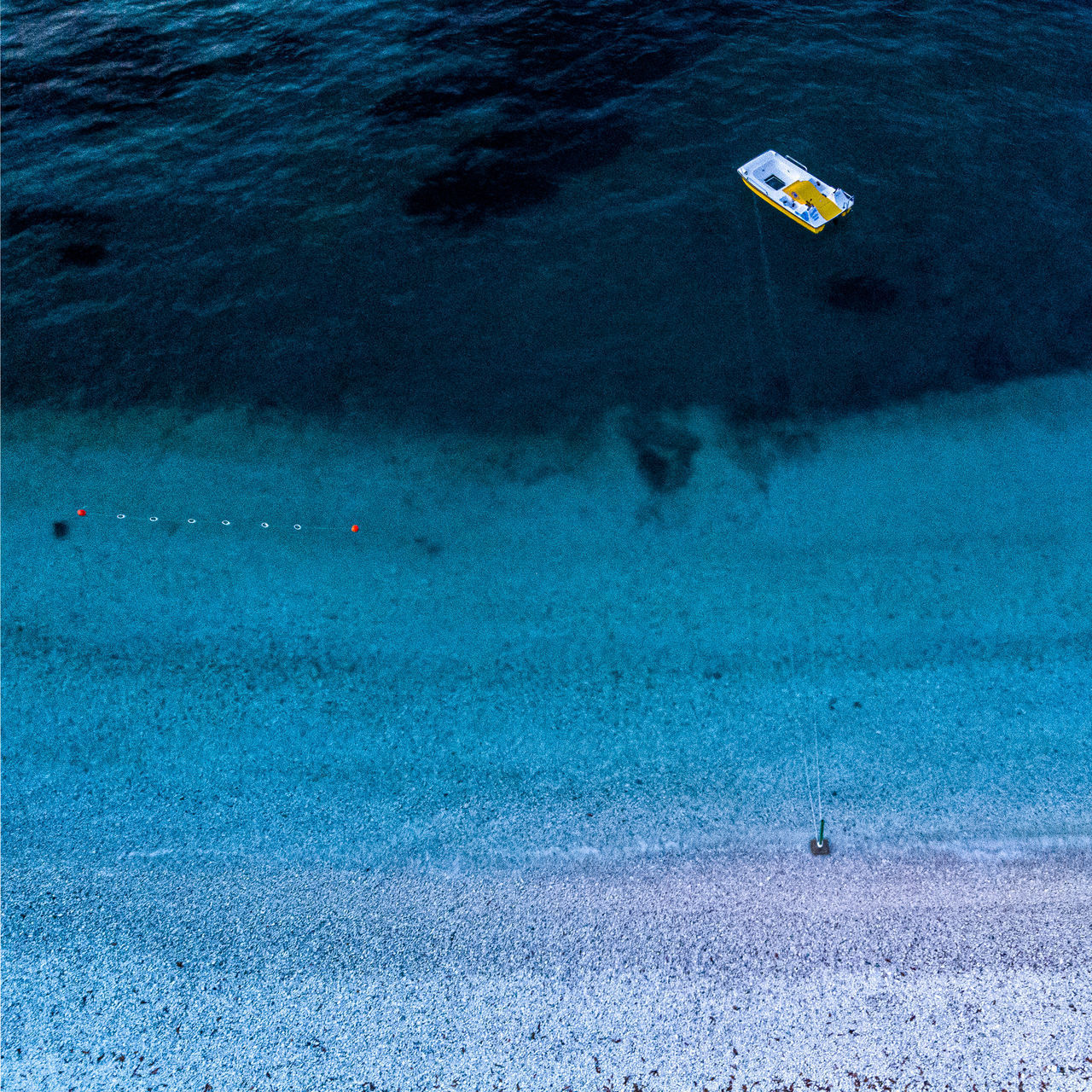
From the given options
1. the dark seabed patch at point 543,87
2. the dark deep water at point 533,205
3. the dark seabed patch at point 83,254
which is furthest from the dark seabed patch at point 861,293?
the dark seabed patch at point 83,254

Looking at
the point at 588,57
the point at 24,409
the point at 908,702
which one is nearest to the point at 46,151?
the point at 24,409

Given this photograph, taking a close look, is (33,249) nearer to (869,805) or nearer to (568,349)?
(568,349)

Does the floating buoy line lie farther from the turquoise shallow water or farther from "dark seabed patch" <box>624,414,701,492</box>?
"dark seabed patch" <box>624,414,701,492</box>

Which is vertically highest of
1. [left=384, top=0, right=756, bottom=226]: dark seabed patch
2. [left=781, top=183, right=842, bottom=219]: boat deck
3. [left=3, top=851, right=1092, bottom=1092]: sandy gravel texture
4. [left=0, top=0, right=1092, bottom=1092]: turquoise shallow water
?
[left=384, top=0, right=756, bottom=226]: dark seabed patch

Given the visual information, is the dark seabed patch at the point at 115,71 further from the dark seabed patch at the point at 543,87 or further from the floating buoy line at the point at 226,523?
the floating buoy line at the point at 226,523

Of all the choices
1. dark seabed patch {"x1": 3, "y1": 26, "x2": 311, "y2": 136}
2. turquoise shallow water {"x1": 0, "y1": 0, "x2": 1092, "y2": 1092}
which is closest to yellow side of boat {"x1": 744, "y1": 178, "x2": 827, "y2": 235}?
turquoise shallow water {"x1": 0, "y1": 0, "x2": 1092, "y2": 1092}

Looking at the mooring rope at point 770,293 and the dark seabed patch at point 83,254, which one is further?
the dark seabed patch at point 83,254

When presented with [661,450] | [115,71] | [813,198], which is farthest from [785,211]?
[115,71]
